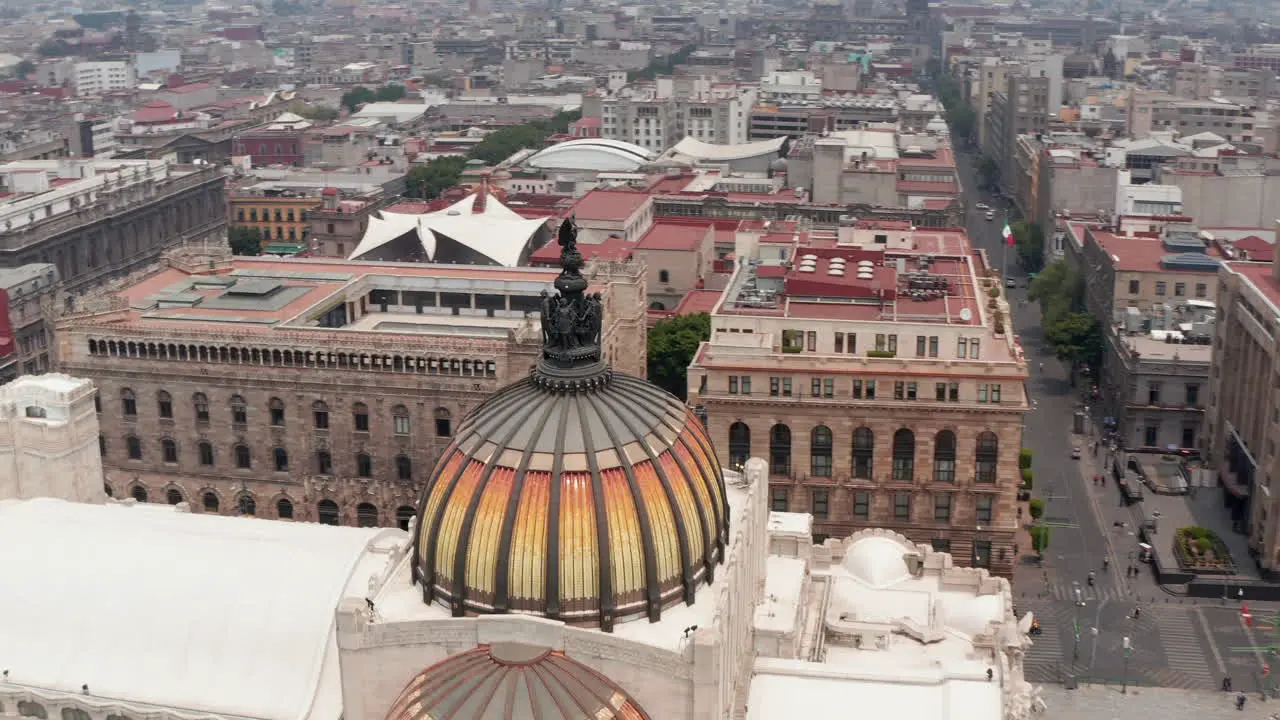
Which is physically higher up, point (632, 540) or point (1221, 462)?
point (632, 540)

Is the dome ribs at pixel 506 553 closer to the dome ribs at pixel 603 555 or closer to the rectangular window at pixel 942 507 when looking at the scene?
the dome ribs at pixel 603 555

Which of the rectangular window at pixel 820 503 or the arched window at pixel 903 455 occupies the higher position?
Result: the arched window at pixel 903 455

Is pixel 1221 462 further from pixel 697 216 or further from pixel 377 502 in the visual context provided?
pixel 697 216

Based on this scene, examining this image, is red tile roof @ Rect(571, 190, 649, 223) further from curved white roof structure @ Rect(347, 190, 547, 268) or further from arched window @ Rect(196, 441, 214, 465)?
arched window @ Rect(196, 441, 214, 465)

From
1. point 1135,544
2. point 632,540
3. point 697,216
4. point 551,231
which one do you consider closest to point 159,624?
point 632,540

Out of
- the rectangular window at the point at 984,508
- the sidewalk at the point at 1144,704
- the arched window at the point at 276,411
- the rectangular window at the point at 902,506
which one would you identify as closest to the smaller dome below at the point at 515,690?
the sidewalk at the point at 1144,704

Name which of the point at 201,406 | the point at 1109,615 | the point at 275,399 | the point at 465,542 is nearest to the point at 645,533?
the point at 465,542

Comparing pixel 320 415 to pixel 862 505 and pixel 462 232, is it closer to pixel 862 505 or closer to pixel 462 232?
pixel 862 505
